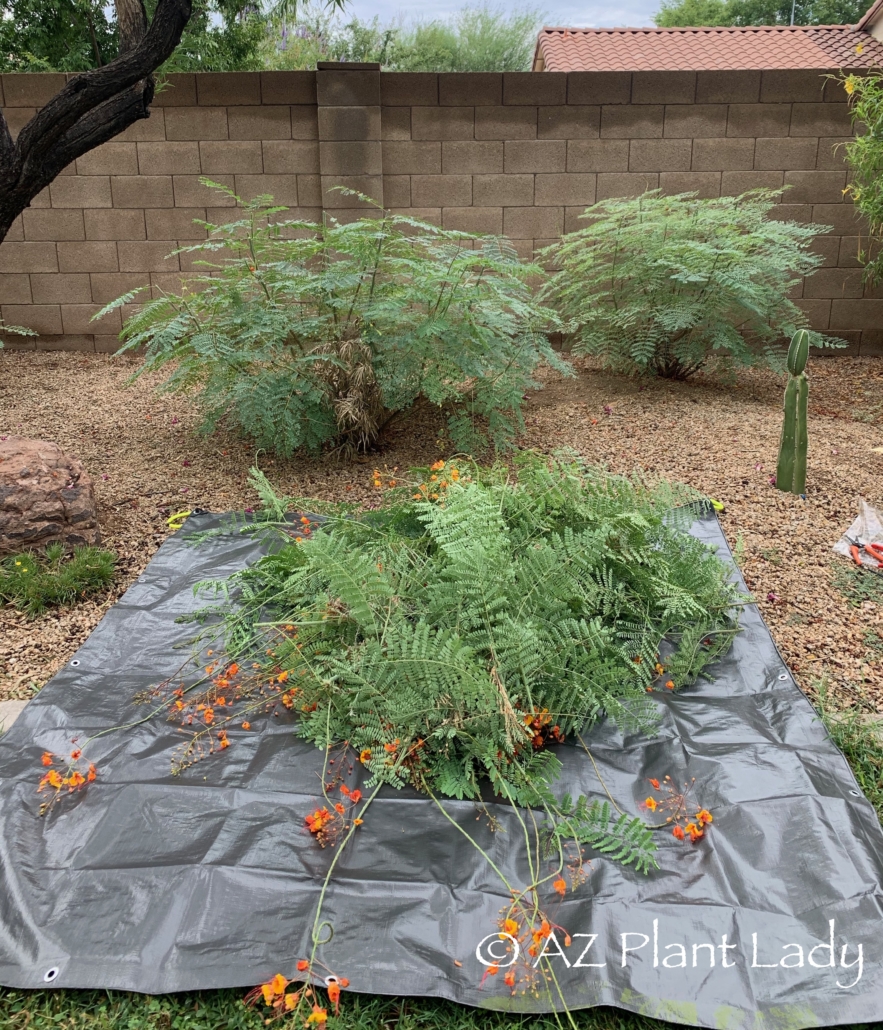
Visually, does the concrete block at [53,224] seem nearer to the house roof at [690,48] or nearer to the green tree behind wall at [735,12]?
the house roof at [690,48]

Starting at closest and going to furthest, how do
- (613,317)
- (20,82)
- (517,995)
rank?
(517,995) → (613,317) → (20,82)

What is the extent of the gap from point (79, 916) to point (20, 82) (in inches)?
231

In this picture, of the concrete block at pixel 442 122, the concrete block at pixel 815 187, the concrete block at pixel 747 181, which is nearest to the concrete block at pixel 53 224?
the concrete block at pixel 442 122

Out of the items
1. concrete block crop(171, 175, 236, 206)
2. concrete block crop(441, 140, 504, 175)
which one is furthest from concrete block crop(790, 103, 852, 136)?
concrete block crop(171, 175, 236, 206)

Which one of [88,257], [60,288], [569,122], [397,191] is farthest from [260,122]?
[569,122]

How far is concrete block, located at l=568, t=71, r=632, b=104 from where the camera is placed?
5.55 meters

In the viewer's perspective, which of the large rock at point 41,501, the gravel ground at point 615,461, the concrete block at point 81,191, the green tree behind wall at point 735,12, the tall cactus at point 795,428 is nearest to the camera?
the gravel ground at point 615,461

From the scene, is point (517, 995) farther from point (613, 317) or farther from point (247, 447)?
point (613, 317)

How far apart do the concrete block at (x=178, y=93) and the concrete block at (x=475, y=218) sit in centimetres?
192

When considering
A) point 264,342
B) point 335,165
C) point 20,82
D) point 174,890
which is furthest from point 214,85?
point 174,890

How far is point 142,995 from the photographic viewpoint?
1.53 m

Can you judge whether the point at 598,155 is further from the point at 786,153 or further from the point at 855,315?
the point at 855,315

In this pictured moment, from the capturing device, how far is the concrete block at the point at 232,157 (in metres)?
5.70

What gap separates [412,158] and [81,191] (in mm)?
2403
